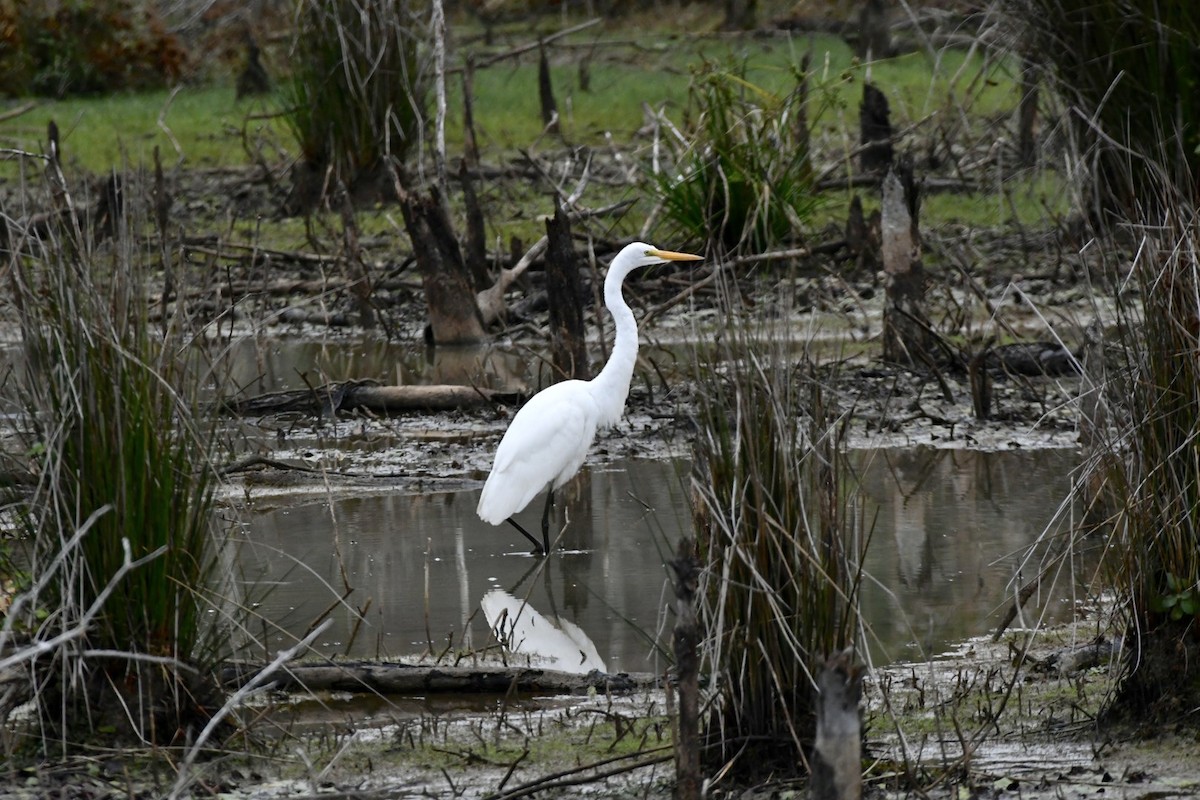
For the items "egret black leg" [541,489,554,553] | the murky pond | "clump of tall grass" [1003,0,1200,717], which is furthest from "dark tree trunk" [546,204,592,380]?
"clump of tall grass" [1003,0,1200,717]

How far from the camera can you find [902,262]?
8438 mm

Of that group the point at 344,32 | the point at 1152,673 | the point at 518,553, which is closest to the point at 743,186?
the point at 344,32

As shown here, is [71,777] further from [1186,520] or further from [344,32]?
[344,32]

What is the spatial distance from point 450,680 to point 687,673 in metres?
1.37

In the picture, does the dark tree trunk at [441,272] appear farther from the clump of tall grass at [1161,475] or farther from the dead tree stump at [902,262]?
the clump of tall grass at [1161,475]

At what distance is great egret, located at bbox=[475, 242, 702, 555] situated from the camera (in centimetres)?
612

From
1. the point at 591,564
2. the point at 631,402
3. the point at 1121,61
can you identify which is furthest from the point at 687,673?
the point at 1121,61

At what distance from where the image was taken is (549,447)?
20.8 feet

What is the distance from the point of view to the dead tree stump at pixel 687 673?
299cm

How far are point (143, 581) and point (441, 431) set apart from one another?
4.36 m

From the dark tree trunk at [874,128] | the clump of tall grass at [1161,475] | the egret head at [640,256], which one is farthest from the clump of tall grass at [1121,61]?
the clump of tall grass at [1161,475]

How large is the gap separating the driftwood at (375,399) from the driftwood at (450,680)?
147 inches

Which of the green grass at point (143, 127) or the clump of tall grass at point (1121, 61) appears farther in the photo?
the green grass at point (143, 127)

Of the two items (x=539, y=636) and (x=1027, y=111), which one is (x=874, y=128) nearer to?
(x=1027, y=111)
